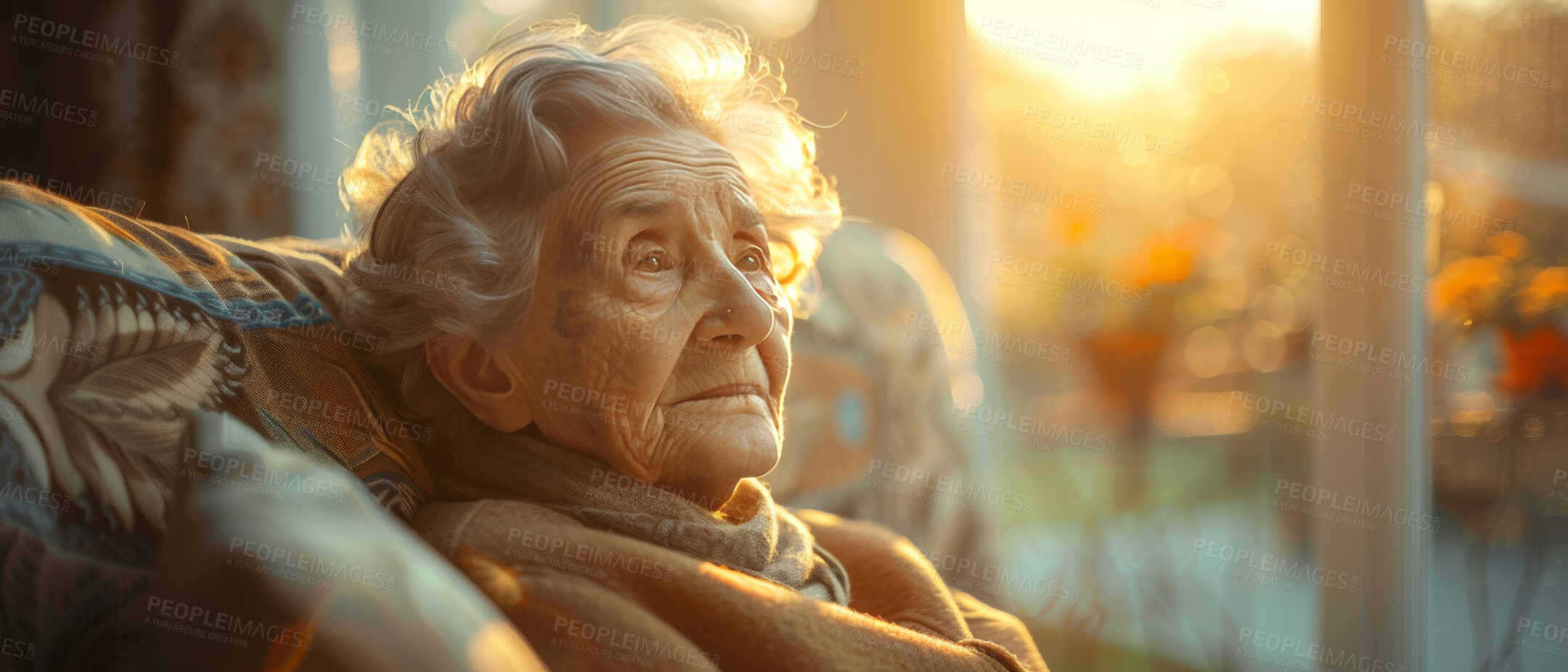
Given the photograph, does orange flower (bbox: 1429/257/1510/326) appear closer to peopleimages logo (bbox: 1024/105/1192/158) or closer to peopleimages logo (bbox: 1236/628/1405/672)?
peopleimages logo (bbox: 1236/628/1405/672)

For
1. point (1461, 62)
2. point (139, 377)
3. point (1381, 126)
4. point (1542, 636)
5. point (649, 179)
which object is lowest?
point (1542, 636)

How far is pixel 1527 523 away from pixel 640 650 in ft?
6.83

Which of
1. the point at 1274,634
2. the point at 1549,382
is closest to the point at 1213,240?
the point at 1549,382

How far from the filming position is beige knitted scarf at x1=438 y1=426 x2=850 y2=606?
1004 millimetres

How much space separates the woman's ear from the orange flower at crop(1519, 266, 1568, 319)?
205 cm

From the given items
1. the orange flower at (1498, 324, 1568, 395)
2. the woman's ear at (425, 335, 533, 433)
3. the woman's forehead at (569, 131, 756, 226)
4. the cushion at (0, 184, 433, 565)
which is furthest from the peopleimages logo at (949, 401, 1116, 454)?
the cushion at (0, 184, 433, 565)

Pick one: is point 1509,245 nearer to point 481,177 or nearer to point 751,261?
point 751,261

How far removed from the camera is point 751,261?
117 cm

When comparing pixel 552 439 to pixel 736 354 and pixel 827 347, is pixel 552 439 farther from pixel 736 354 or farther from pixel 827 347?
pixel 827 347

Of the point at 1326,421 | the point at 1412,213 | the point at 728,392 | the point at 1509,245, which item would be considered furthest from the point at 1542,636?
the point at 728,392

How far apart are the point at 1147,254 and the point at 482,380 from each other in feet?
7.92

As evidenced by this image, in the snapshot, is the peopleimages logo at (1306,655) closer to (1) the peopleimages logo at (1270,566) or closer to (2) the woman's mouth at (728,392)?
(1) the peopleimages logo at (1270,566)

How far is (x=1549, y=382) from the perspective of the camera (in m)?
1.83

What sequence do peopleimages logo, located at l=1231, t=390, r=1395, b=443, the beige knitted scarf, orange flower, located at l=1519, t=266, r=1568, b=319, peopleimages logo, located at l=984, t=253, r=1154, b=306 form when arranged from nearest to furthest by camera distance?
the beige knitted scarf, orange flower, located at l=1519, t=266, r=1568, b=319, peopleimages logo, located at l=1231, t=390, r=1395, b=443, peopleimages logo, located at l=984, t=253, r=1154, b=306
